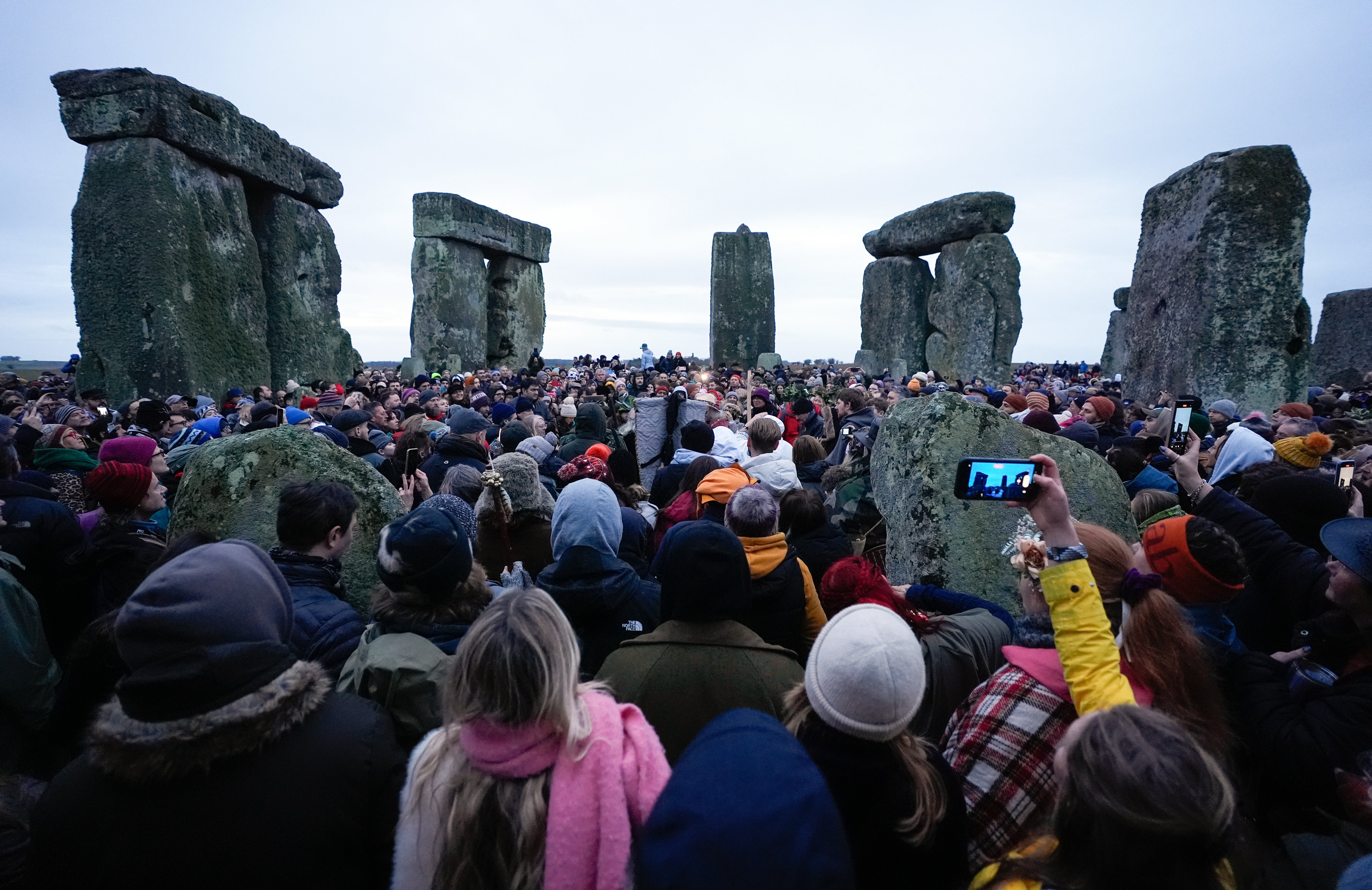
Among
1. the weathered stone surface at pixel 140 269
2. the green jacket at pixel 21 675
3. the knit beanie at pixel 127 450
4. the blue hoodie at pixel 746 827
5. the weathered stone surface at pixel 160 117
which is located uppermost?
the weathered stone surface at pixel 160 117

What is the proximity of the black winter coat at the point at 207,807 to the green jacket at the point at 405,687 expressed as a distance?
38cm

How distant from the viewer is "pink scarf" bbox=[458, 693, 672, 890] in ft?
3.58

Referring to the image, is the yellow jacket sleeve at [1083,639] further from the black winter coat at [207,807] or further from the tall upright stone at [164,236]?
the tall upright stone at [164,236]

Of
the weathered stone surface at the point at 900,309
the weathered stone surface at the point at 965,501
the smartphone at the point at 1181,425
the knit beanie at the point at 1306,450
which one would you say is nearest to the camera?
the smartphone at the point at 1181,425

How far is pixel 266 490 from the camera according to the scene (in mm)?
2854

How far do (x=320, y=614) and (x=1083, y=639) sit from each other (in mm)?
1929

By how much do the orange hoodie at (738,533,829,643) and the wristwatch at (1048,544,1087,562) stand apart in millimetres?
987

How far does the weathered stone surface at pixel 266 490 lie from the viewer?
281cm

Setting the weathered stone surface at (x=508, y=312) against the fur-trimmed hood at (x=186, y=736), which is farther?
the weathered stone surface at (x=508, y=312)

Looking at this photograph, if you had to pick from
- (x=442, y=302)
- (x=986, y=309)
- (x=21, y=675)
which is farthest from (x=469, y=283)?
(x=21, y=675)

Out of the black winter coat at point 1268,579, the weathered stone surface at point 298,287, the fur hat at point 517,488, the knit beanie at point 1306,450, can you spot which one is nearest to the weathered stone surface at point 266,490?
the fur hat at point 517,488

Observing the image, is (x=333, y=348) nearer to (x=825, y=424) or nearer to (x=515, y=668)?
(x=825, y=424)

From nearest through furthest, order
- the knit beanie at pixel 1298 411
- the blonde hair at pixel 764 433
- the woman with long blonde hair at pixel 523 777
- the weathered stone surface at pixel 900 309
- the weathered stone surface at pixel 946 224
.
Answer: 1. the woman with long blonde hair at pixel 523 777
2. the blonde hair at pixel 764 433
3. the knit beanie at pixel 1298 411
4. the weathered stone surface at pixel 946 224
5. the weathered stone surface at pixel 900 309

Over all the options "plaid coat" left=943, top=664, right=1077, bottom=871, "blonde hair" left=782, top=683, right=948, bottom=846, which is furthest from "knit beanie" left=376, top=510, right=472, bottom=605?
"plaid coat" left=943, top=664, right=1077, bottom=871
